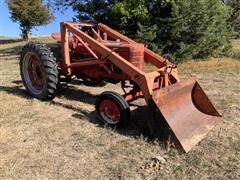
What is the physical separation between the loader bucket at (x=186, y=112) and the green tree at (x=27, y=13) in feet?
79.4

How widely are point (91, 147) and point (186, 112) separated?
1564 millimetres

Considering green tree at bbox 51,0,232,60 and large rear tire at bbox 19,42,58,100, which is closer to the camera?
large rear tire at bbox 19,42,58,100

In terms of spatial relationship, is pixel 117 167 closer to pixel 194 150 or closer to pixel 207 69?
pixel 194 150

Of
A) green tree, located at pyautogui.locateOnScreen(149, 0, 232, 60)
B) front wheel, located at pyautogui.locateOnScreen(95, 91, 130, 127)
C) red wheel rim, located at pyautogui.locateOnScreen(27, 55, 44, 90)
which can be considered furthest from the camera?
green tree, located at pyautogui.locateOnScreen(149, 0, 232, 60)

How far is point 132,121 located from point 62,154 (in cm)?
150

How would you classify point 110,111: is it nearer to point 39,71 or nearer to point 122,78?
point 122,78

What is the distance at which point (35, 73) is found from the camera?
7527mm

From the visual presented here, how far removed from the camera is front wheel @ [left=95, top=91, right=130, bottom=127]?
5559 millimetres

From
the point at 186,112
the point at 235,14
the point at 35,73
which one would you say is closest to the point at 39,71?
the point at 35,73

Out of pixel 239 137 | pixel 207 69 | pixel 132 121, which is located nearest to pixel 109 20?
pixel 207 69

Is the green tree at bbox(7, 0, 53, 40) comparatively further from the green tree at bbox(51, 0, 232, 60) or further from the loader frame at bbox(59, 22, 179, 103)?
the loader frame at bbox(59, 22, 179, 103)

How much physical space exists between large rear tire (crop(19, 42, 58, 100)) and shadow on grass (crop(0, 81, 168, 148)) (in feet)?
0.71

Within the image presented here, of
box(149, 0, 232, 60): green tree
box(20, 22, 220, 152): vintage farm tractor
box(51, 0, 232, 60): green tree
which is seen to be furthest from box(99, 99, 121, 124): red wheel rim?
box(149, 0, 232, 60): green tree

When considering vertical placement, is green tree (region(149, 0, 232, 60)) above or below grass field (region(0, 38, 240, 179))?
above
